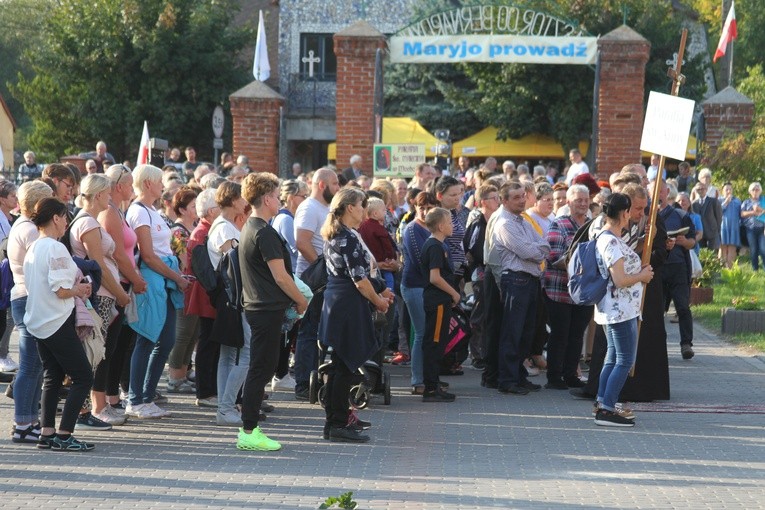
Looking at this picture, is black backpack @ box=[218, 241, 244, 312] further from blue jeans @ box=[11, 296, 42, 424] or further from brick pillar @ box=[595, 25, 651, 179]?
brick pillar @ box=[595, 25, 651, 179]

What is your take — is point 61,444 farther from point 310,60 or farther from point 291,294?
point 310,60

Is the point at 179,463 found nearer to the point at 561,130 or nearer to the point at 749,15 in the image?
the point at 561,130

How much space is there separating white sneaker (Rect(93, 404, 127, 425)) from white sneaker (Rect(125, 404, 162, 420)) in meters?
0.22

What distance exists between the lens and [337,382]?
8781 mm

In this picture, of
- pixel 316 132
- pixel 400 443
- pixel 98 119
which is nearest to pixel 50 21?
pixel 98 119

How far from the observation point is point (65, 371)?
325 inches

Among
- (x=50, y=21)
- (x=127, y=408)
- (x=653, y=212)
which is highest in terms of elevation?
(x=50, y=21)

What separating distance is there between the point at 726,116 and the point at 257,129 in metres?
8.45

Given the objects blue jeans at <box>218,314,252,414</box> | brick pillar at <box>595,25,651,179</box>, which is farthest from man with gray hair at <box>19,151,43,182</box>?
blue jeans at <box>218,314,252,414</box>

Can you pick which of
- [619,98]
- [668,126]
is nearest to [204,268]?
[668,126]

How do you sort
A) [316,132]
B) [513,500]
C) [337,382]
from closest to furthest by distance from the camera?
1. [513,500]
2. [337,382]
3. [316,132]

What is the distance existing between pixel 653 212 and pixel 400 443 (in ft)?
9.54

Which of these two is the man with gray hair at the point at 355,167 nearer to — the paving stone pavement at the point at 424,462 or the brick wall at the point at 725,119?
the brick wall at the point at 725,119

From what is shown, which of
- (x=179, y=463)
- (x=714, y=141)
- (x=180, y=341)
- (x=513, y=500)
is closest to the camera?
(x=513, y=500)
